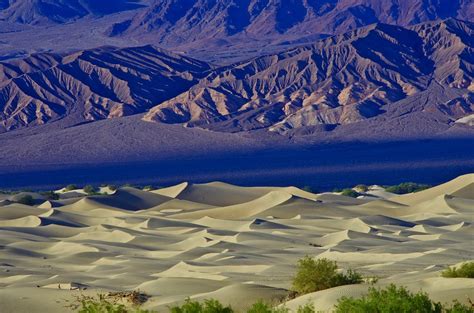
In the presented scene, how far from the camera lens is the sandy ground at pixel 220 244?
34.9 meters

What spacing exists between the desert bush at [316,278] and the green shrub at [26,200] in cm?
6050

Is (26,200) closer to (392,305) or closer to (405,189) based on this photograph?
(405,189)

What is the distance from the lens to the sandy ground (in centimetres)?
3494

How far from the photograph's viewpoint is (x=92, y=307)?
26.8 metres

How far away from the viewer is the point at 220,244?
5750 centimetres

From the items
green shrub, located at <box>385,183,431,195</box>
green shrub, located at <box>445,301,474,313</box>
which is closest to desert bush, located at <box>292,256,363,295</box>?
green shrub, located at <box>445,301,474,313</box>

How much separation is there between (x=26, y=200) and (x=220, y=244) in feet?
128

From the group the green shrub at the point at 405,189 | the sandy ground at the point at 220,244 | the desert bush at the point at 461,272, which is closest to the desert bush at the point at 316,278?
the sandy ground at the point at 220,244

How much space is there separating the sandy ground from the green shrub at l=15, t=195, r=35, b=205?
1403 mm

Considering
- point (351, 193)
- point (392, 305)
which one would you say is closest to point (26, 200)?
point (351, 193)

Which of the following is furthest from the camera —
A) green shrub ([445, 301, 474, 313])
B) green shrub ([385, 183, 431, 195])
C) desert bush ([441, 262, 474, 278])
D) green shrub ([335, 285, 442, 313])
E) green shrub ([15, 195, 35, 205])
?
green shrub ([385, 183, 431, 195])

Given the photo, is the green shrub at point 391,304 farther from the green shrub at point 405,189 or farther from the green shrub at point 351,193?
the green shrub at point 405,189

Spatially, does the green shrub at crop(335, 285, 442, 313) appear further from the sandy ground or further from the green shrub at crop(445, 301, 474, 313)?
the sandy ground

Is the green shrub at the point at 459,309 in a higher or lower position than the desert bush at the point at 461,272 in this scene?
lower
